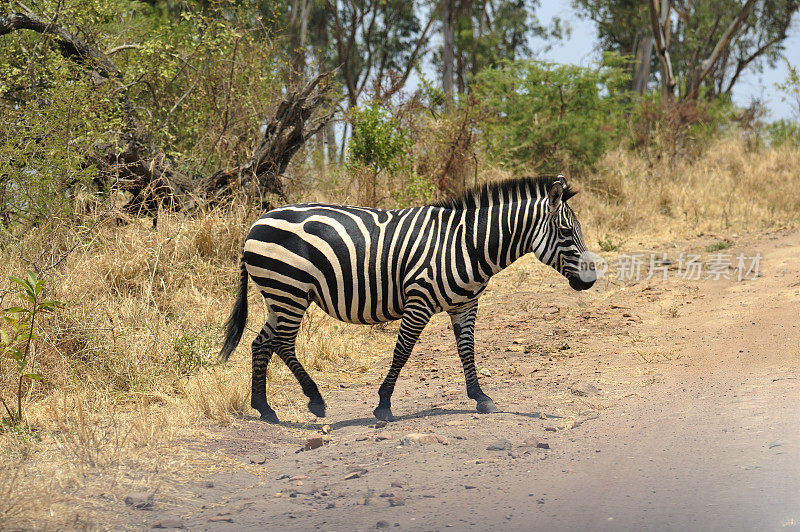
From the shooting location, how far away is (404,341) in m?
5.77

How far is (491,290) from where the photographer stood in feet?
34.3

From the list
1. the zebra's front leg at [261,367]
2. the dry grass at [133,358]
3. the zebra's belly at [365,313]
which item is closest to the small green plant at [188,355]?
the dry grass at [133,358]

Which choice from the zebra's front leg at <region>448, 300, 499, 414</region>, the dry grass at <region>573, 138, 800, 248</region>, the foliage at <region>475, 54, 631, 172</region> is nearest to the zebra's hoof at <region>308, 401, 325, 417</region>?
the zebra's front leg at <region>448, 300, 499, 414</region>

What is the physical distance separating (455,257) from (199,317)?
3.52 meters

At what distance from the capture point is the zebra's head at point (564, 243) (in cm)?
584

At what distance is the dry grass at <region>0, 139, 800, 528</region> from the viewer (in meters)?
4.53

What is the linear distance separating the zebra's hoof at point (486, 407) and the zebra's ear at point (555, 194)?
1515 millimetres

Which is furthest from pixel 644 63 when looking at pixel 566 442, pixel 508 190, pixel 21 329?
pixel 21 329

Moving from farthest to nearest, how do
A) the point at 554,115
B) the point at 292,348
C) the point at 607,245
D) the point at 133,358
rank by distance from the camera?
the point at 554,115
the point at 607,245
the point at 133,358
the point at 292,348

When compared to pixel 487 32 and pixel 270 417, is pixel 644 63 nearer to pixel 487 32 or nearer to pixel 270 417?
pixel 487 32

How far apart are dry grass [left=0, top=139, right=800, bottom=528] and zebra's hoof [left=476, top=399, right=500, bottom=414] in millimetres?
1401

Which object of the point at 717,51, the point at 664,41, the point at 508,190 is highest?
the point at 664,41

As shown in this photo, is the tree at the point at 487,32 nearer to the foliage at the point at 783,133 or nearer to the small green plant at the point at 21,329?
the foliage at the point at 783,133

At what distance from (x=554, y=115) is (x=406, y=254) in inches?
400
